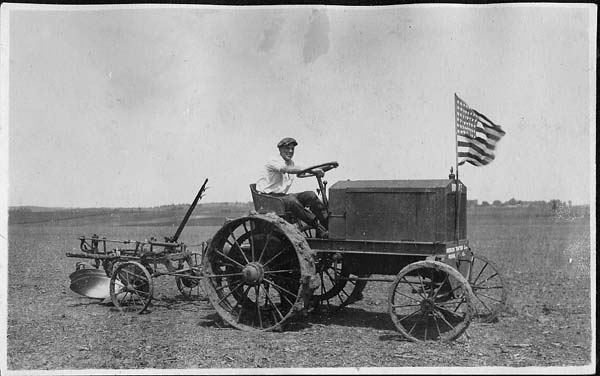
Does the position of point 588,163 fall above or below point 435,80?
below

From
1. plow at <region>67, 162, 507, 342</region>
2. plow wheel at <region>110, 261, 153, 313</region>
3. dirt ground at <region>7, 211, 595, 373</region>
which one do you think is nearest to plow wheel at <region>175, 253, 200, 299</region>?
dirt ground at <region>7, 211, 595, 373</region>

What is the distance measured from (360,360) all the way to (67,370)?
361 centimetres

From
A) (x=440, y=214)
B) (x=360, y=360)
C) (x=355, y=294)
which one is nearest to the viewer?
(x=360, y=360)

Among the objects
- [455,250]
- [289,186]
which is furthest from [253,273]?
[455,250]

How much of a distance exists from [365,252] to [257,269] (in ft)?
4.92

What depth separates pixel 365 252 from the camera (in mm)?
7840

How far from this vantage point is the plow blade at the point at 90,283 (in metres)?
10.1

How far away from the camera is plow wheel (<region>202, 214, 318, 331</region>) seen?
26.2ft

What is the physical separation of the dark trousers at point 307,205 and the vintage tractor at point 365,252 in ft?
0.39

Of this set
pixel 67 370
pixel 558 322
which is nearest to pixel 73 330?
pixel 67 370

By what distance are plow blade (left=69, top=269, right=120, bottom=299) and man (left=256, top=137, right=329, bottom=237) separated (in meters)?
3.59

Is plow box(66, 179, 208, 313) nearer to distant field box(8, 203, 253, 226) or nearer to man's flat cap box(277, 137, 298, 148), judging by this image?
distant field box(8, 203, 253, 226)

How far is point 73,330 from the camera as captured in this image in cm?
814

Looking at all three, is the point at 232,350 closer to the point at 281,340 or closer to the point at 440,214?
the point at 281,340
